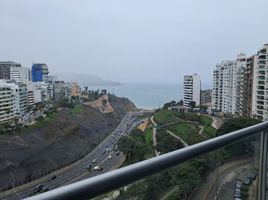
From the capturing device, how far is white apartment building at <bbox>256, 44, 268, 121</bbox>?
23039mm

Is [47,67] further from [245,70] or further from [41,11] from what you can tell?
[245,70]

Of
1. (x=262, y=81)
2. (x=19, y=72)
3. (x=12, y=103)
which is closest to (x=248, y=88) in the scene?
(x=262, y=81)

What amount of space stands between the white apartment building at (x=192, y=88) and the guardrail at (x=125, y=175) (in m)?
37.1

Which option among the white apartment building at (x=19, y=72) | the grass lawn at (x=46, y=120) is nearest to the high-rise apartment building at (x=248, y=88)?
the grass lawn at (x=46, y=120)

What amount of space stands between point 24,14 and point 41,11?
4919 millimetres

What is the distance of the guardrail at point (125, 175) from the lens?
0.67m

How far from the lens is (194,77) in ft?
131

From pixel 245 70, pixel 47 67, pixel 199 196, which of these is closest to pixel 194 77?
pixel 245 70

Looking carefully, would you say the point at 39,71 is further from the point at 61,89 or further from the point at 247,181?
the point at 247,181

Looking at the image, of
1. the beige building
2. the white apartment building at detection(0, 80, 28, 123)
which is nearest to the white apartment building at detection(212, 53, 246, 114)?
the beige building

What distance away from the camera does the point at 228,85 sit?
32875mm

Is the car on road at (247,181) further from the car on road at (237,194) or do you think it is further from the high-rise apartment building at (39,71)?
the high-rise apartment building at (39,71)

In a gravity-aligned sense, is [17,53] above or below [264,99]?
above

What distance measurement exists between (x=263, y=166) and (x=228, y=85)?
3254cm
